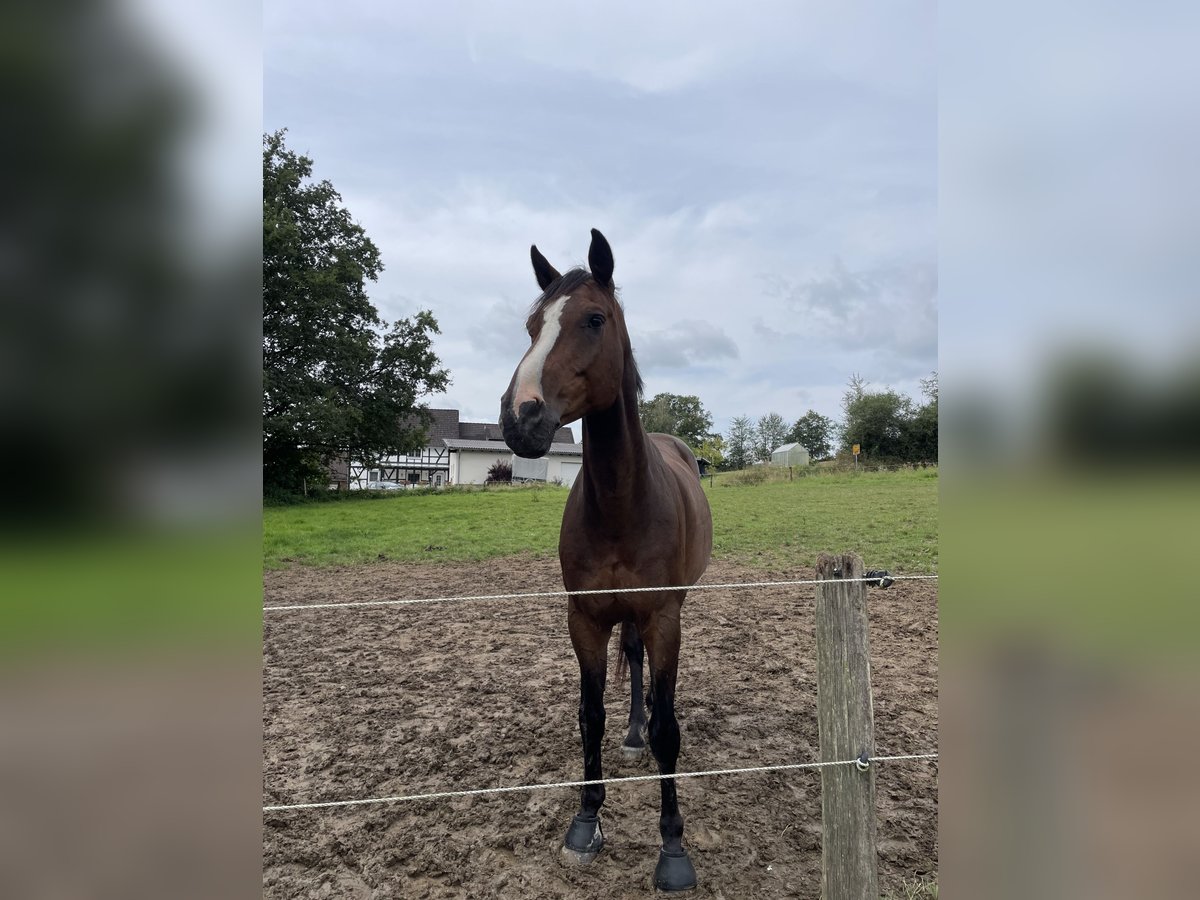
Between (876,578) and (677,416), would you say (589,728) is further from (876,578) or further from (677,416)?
(677,416)

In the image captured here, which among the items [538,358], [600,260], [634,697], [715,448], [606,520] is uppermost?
[600,260]

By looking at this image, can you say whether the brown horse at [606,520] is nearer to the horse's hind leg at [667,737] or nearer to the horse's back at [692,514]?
the horse's hind leg at [667,737]

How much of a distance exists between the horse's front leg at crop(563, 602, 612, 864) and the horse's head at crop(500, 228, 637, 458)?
931mm

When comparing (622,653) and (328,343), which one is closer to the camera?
(622,653)

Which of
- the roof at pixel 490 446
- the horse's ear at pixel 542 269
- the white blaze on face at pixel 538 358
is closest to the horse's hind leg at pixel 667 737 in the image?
the white blaze on face at pixel 538 358

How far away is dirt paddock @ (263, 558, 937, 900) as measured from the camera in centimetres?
258

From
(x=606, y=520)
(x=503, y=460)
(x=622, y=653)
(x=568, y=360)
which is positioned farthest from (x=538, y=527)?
(x=568, y=360)

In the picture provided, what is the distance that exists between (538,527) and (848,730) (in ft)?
38.6

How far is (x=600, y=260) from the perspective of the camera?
2551mm

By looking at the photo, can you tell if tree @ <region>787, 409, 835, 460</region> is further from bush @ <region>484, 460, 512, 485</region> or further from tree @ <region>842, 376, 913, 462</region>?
bush @ <region>484, 460, 512, 485</region>

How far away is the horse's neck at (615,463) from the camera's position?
258 centimetres
